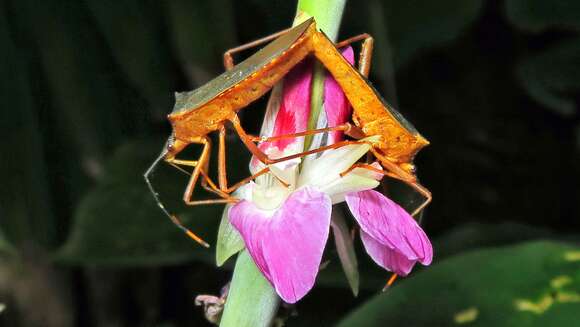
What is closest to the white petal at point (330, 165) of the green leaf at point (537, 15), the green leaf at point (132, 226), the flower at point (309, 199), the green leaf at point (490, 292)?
the flower at point (309, 199)

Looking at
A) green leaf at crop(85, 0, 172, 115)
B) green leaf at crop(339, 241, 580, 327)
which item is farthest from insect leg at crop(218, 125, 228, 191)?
green leaf at crop(85, 0, 172, 115)

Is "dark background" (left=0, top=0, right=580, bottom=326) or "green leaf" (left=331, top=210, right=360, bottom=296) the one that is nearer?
"green leaf" (left=331, top=210, right=360, bottom=296)

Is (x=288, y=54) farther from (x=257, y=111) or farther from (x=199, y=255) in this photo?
(x=257, y=111)

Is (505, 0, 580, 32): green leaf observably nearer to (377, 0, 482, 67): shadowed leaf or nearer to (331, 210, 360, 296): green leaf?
(377, 0, 482, 67): shadowed leaf

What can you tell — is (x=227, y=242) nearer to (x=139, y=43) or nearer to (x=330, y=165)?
(x=330, y=165)

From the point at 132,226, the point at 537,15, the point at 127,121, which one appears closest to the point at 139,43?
the point at 127,121

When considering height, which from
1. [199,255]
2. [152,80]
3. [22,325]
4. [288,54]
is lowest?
[22,325]

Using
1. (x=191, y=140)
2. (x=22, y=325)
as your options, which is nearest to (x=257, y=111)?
(x=22, y=325)
